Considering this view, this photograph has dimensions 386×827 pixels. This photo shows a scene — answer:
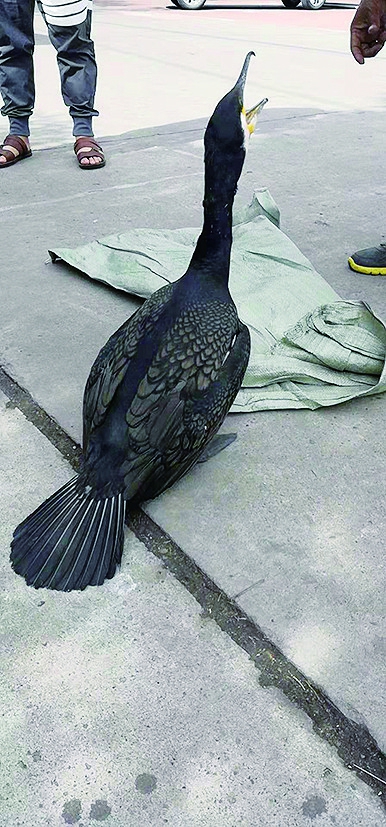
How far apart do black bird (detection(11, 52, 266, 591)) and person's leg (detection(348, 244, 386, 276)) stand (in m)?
1.25

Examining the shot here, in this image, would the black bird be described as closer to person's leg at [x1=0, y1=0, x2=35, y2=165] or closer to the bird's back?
the bird's back

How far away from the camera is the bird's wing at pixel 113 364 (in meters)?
1.97

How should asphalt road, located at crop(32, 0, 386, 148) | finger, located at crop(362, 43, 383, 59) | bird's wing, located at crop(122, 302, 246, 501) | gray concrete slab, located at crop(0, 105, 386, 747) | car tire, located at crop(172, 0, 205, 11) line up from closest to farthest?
1. gray concrete slab, located at crop(0, 105, 386, 747)
2. bird's wing, located at crop(122, 302, 246, 501)
3. finger, located at crop(362, 43, 383, 59)
4. asphalt road, located at crop(32, 0, 386, 148)
5. car tire, located at crop(172, 0, 205, 11)

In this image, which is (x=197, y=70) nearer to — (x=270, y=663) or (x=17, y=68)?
(x=17, y=68)

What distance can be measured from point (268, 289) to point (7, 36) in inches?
101

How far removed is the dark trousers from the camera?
170 inches

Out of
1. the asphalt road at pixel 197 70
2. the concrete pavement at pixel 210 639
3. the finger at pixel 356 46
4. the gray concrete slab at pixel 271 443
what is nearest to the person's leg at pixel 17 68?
the gray concrete slab at pixel 271 443

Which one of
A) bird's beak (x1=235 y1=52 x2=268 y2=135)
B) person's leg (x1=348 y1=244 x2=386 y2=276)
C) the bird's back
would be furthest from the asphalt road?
the bird's back

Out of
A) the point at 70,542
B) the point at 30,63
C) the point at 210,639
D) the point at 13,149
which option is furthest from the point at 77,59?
the point at 210,639

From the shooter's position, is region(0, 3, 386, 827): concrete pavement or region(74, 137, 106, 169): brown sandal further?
region(74, 137, 106, 169): brown sandal

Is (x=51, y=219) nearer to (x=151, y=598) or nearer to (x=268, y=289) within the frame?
(x=268, y=289)

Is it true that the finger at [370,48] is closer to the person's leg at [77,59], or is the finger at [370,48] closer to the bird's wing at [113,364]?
the bird's wing at [113,364]

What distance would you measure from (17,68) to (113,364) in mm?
3188

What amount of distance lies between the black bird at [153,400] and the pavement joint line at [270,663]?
0.12 metres
